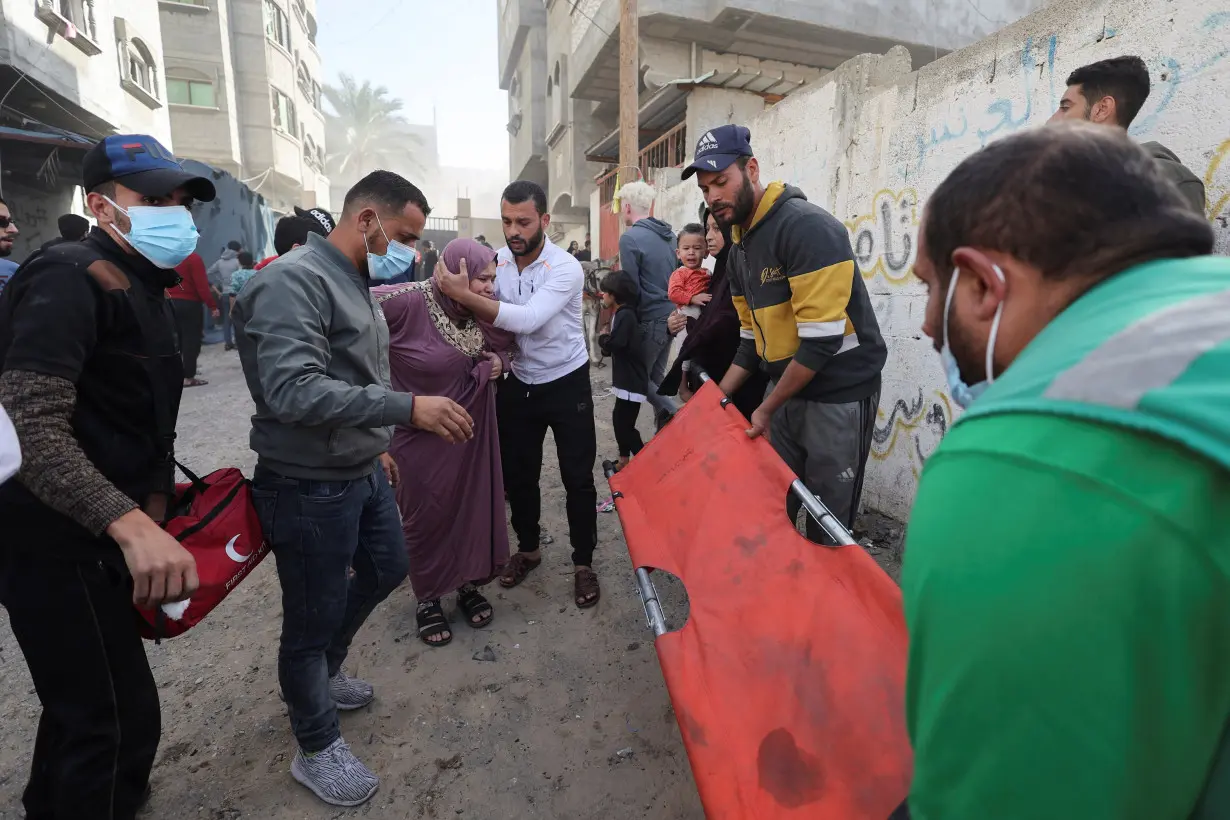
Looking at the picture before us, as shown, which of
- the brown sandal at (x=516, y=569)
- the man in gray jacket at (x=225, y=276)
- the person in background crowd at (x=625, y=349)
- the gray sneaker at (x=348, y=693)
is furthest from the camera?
the man in gray jacket at (x=225, y=276)

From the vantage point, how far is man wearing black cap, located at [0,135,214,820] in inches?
58.3

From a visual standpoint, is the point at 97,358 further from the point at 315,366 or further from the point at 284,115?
the point at 284,115

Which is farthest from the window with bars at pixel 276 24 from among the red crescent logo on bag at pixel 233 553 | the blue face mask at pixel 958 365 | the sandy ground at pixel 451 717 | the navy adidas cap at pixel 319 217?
the blue face mask at pixel 958 365

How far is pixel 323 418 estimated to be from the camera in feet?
5.93

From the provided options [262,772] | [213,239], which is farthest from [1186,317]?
[213,239]

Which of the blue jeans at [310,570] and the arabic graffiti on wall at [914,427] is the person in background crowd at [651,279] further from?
the blue jeans at [310,570]

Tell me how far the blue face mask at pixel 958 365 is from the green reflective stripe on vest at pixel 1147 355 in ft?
0.61

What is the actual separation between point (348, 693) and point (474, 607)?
2.46 ft

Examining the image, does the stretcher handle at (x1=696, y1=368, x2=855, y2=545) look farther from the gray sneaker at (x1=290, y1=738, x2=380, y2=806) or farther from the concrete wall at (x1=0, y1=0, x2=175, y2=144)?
the concrete wall at (x1=0, y1=0, x2=175, y2=144)

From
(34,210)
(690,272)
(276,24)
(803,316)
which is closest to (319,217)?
(690,272)

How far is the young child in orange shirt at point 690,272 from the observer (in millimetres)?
4082

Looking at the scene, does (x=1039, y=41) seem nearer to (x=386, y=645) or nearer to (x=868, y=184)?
(x=868, y=184)

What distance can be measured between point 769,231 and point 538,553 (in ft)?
7.16

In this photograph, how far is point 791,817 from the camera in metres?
1.26
